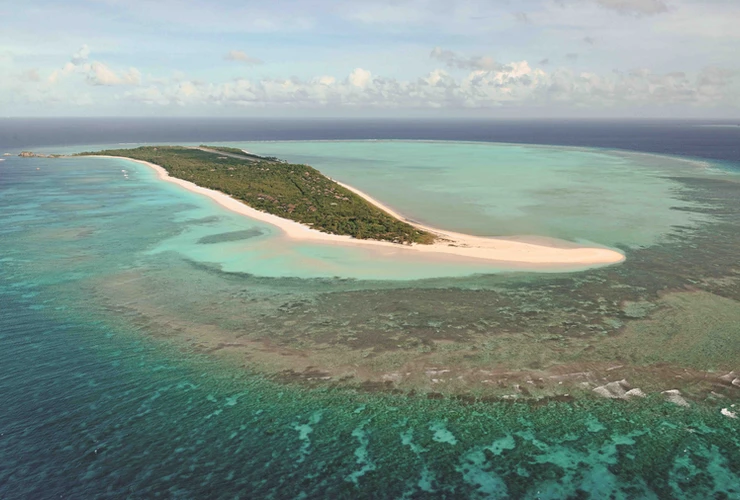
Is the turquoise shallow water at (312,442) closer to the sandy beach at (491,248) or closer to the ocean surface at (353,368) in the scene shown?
the ocean surface at (353,368)

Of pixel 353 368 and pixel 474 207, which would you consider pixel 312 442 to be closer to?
pixel 353 368

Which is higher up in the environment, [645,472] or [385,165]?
[385,165]

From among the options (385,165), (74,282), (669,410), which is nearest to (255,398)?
(669,410)

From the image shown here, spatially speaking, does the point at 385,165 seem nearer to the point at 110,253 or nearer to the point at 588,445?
the point at 110,253

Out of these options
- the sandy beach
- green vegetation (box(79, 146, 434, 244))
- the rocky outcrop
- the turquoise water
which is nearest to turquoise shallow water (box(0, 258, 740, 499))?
the rocky outcrop

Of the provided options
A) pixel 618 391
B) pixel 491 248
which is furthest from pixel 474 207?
pixel 618 391

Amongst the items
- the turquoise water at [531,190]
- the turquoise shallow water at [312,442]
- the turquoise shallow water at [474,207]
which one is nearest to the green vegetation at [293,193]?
the turquoise shallow water at [474,207]

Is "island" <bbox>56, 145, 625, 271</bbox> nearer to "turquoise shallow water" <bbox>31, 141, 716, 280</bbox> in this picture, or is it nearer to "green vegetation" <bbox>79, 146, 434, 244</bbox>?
"green vegetation" <bbox>79, 146, 434, 244</bbox>
